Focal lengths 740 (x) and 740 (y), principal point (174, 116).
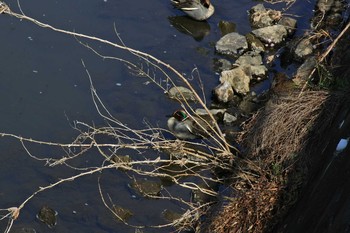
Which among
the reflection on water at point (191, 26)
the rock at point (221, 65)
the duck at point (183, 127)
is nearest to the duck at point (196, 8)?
the reflection on water at point (191, 26)

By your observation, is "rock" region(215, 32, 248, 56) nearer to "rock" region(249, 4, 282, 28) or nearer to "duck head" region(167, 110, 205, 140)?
"rock" region(249, 4, 282, 28)

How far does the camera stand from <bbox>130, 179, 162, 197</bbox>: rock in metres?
8.53

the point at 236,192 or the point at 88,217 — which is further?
the point at 88,217

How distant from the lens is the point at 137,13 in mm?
11734

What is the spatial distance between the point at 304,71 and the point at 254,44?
1682 millimetres

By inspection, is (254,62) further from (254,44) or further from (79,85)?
(79,85)

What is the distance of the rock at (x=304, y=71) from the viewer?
9258 millimetres

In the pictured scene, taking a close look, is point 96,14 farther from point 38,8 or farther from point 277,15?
point 277,15

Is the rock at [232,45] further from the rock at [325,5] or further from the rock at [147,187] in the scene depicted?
the rock at [147,187]

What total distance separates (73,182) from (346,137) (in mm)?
3568

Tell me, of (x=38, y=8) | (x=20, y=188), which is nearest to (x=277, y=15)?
(x=38, y=8)

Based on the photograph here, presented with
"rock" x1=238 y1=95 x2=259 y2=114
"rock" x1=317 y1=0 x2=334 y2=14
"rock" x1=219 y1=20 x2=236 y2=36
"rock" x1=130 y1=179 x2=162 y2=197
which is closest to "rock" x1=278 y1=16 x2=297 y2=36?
"rock" x1=317 y1=0 x2=334 y2=14

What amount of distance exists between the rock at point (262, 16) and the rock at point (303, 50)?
0.93 m

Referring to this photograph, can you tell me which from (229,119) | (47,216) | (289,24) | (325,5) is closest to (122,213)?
(47,216)
